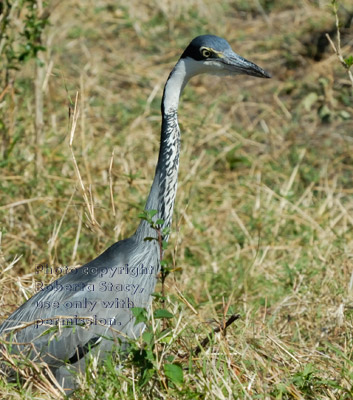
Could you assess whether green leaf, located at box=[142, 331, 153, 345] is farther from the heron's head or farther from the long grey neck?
the heron's head

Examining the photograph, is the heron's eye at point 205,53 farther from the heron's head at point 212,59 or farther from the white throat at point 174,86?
the white throat at point 174,86

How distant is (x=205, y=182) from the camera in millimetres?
5137

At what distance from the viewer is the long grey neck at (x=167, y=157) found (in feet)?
10.3

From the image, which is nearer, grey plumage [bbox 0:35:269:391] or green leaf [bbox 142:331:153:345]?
green leaf [bbox 142:331:153:345]

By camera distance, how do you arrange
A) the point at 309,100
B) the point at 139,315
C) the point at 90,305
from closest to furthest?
the point at 139,315 → the point at 90,305 → the point at 309,100

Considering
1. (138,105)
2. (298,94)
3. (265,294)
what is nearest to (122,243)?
(265,294)

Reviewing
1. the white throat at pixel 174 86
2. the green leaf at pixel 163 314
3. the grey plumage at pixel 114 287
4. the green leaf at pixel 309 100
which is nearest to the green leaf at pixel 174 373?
the green leaf at pixel 163 314

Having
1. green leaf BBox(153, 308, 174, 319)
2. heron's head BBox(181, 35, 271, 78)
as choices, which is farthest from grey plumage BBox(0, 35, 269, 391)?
green leaf BBox(153, 308, 174, 319)

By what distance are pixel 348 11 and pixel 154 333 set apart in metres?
4.89

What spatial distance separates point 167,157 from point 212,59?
507 mm

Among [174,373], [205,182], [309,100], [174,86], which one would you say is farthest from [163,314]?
[309,100]

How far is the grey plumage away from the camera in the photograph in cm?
297

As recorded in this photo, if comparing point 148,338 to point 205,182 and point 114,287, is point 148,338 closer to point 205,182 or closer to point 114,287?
point 114,287

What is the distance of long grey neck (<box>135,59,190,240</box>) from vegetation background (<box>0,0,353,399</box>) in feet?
0.63
